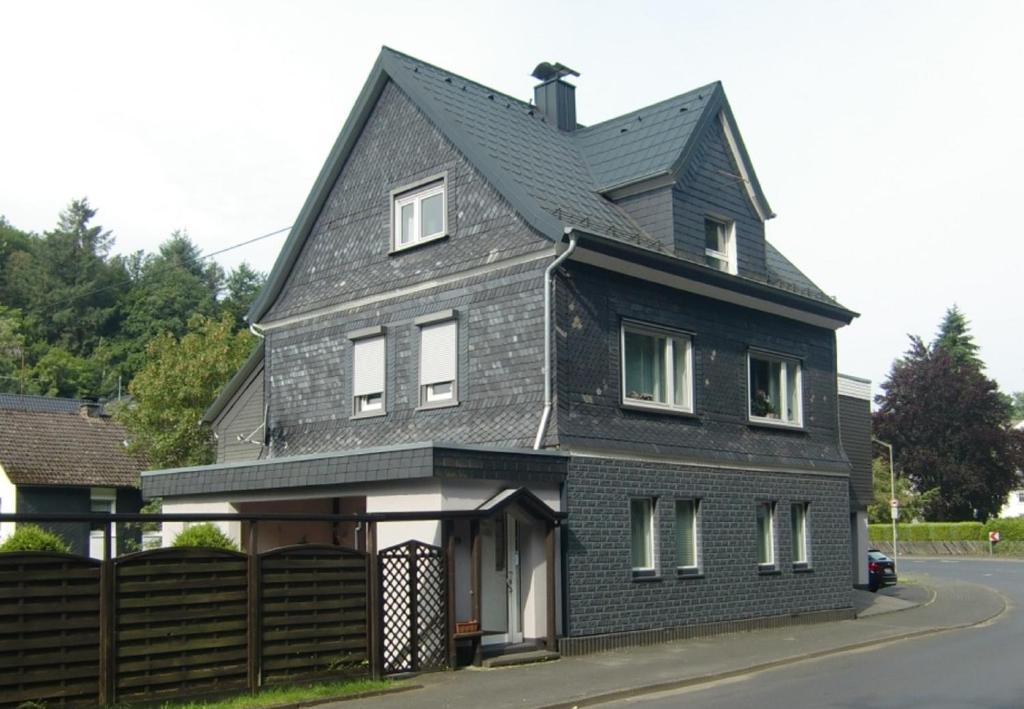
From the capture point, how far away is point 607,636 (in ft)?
60.0

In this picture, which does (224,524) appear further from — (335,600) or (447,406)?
(335,600)

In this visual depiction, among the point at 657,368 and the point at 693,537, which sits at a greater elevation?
the point at 657,368

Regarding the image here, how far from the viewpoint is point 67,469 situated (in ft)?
117

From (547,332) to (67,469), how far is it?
880 inches

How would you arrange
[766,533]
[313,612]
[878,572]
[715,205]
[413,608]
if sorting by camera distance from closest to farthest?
[313,612] → [413,608] → [715,205] → [766,533] → [878,572]

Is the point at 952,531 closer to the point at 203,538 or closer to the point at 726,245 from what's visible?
the point at 726,245

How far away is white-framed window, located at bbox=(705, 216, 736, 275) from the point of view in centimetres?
2252

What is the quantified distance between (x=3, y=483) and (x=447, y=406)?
65.5 ft

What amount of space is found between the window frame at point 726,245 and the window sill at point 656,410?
3.08 m

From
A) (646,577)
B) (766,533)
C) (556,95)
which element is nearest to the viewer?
(646,577)

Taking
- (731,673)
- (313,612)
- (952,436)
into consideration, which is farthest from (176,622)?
(952,436)

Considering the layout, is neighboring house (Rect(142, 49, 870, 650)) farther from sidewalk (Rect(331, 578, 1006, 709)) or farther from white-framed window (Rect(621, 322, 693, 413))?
sidewalk (Rect(331, 578, 1006, 709))

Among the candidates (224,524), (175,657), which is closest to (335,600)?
(175,657)

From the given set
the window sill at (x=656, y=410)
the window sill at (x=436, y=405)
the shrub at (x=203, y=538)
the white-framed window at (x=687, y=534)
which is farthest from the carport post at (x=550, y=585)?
the shrub at (x=203, y=538)
